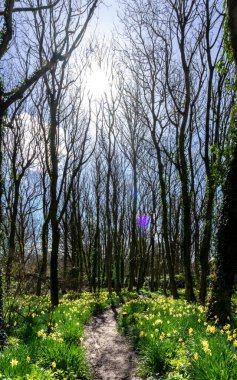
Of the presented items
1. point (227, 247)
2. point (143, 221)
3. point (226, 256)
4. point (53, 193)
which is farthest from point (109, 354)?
point (143, 221)

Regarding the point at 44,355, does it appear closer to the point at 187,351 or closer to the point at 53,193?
the point at 187,351

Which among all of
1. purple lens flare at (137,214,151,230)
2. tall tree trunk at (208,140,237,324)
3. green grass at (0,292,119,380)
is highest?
purple lens flare at (137,214,151,230)

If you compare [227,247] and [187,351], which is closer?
[187,351]

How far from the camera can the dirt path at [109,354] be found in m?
5.54

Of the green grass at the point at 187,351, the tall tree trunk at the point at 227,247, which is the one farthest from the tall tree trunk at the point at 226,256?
the green grass at the point at 187,351

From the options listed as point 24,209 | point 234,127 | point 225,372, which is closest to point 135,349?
point 225,372

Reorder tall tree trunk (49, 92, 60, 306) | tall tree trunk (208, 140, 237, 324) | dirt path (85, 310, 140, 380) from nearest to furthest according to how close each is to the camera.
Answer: dirt path (85, 310, 140, 380) < tall tree trunk (208, 140, 237, 324) < tall tree trunk (49, 92, 60, 306)

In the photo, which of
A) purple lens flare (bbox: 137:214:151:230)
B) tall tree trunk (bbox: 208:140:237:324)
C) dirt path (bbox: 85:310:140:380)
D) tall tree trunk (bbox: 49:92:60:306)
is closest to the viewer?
dirt path (bbox: 85:310:140:380)

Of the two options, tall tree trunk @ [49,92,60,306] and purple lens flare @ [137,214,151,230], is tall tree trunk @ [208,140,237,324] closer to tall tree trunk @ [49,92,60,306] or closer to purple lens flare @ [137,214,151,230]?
tall tree trunk @ [49,92,60,306]

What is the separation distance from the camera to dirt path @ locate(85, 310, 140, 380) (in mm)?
5535

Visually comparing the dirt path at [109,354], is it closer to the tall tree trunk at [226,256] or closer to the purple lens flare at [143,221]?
the tall tree trunk at [226,256]

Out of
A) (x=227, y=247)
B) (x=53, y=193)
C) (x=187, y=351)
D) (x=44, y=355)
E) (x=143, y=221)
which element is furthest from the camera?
(x=143, y=221)

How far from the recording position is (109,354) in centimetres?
673

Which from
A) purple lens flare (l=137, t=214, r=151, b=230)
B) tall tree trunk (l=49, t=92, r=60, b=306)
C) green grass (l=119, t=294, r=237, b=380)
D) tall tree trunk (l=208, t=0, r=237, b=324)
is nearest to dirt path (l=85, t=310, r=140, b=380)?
green grass (l=119, t=294, r=237, b=380)
